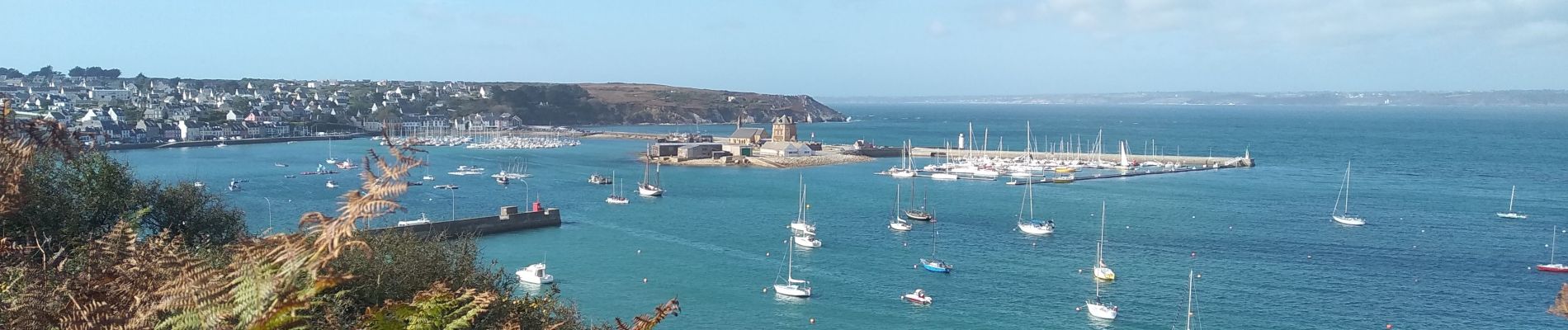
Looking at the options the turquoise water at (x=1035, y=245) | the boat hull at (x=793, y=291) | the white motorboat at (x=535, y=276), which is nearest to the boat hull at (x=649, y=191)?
Result: the turquoise water at (x=1035, y=245)

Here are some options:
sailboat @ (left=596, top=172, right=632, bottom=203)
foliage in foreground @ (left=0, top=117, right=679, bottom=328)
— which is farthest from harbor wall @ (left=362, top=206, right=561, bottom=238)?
foliage in foreground @ (left=0, top=117, right=679, bottom=328)

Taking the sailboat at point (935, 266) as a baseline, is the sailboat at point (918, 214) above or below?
above

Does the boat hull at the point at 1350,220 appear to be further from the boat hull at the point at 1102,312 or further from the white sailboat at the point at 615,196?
the white sailboat at the point at 615,196

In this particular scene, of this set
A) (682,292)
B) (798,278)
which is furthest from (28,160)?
(798,278)

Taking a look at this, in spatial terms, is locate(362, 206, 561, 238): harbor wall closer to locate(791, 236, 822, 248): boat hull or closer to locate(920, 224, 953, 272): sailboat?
locate(791, 236, 822, 248): boat hull

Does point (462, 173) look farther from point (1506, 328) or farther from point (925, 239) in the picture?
point (1506, 328)
